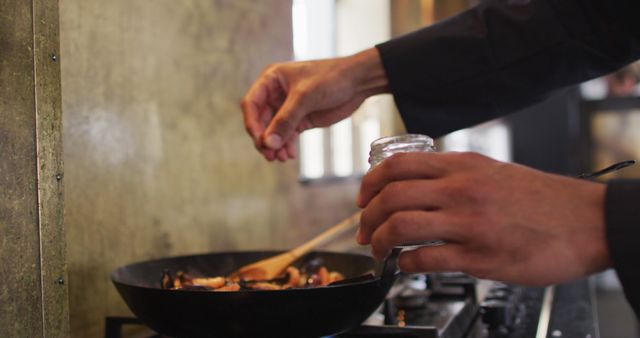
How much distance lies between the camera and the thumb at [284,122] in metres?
1.00

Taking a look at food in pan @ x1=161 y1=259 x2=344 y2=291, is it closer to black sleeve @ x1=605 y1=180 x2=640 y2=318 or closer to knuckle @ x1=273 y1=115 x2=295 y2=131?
knuckle @ x1=273 y1=115 x2=295 y2=131

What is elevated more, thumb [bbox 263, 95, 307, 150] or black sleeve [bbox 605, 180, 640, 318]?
thumb [bbox 263, 95, 307, 150]

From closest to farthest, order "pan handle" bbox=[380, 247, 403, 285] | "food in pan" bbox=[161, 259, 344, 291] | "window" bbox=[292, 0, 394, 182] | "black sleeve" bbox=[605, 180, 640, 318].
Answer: "black sleeve" bbox=[605, 180, 640, 318], "pan handle" bbox=[380, 247, 403, 285], "food in pan" bbox=[161, 259, 344, 291], "window" bbox=[292, 0, 394, 182]

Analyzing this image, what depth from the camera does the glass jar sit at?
0.68 metres

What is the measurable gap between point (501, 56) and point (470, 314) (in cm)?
46

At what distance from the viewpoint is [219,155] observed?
1.49 meters

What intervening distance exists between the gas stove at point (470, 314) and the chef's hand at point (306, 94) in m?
0.31

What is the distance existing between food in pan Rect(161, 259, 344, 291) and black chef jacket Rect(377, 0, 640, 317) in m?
0.29

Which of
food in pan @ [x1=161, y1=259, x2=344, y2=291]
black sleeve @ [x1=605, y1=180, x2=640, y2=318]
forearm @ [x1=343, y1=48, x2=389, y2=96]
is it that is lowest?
food in pan @ [x1=161, y1=259, x2=344, y2=291]

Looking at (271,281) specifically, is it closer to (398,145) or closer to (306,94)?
(306,94)

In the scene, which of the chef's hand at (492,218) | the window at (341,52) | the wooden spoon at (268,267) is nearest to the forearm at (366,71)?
the wooden spoon at (268,267)

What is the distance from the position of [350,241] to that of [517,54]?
4.36 feet

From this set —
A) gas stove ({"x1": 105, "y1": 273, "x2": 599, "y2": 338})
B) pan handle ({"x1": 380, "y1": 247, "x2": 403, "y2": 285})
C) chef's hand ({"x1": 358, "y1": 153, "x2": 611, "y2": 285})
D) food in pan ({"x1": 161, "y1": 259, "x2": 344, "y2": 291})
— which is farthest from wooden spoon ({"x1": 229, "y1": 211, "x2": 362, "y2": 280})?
chef's hand ({"x1": 358, "y1": 153, "x2": 611, "y2": 285})

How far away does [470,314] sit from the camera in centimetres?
117
